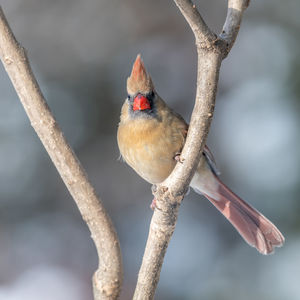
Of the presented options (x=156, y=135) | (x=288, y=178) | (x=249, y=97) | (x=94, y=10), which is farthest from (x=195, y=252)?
(x=94, y=10)

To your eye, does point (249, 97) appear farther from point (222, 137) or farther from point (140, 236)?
point (140, 236)

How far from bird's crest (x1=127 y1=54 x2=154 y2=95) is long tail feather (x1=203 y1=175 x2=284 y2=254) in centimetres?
56

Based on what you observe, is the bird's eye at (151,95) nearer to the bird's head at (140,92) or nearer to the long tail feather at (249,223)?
the bird's head at (140,92)

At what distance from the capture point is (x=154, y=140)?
1.91 metres

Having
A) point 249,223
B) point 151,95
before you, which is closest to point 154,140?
point 151,95

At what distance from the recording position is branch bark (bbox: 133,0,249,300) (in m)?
1.19

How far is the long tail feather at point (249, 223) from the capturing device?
6.35 feet

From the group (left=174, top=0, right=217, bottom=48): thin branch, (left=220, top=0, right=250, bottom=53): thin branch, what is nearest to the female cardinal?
(left=220, top=0, right=250, bottom=53): thin branch

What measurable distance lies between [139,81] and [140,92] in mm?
54

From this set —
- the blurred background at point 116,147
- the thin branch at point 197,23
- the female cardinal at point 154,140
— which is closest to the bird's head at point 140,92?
the female cardinal at point 154,140

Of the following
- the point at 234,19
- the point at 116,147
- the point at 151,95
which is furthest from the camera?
the point at 116,147

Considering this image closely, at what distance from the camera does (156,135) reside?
6.28 feet

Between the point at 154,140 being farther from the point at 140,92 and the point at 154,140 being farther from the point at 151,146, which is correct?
the point at 140,92

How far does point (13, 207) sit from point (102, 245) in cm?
188
